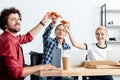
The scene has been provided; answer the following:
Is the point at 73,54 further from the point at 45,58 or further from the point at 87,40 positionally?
the point at 87,40

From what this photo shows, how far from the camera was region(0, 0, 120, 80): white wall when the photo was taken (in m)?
4.77

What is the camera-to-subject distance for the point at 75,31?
4879 millimetres

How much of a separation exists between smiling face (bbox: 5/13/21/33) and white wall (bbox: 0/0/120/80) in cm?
281

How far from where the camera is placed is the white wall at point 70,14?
15.6 ft

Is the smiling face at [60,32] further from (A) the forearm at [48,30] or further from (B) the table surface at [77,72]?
(B) the table surface at [77,72]

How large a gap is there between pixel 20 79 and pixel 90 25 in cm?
326

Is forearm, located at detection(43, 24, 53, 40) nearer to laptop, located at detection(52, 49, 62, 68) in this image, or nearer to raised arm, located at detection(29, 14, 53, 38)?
raised arm, located at detection(29, 14, 53, 38)

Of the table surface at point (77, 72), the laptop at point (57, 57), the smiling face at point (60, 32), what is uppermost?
the smiling face at point (60, 32)

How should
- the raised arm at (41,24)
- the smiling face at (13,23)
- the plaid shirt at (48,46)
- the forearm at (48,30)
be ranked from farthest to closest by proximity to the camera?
the forearm at (48,30), the plaid shirt at (48,46), the raised arm at (41,24), the smiling face at (13,23)

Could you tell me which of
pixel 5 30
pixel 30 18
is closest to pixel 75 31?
pixel 30 18

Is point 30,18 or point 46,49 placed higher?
point 30,18

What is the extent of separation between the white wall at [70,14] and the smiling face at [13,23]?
2.81 metres

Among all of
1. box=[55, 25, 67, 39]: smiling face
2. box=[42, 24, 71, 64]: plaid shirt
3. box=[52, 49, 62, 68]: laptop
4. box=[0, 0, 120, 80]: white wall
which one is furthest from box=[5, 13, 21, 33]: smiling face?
box=[0, 0, 120, 80]: white wall

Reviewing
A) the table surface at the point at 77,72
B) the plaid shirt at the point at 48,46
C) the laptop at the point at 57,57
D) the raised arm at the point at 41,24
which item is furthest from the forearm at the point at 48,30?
the table surface at the point at 77,72
